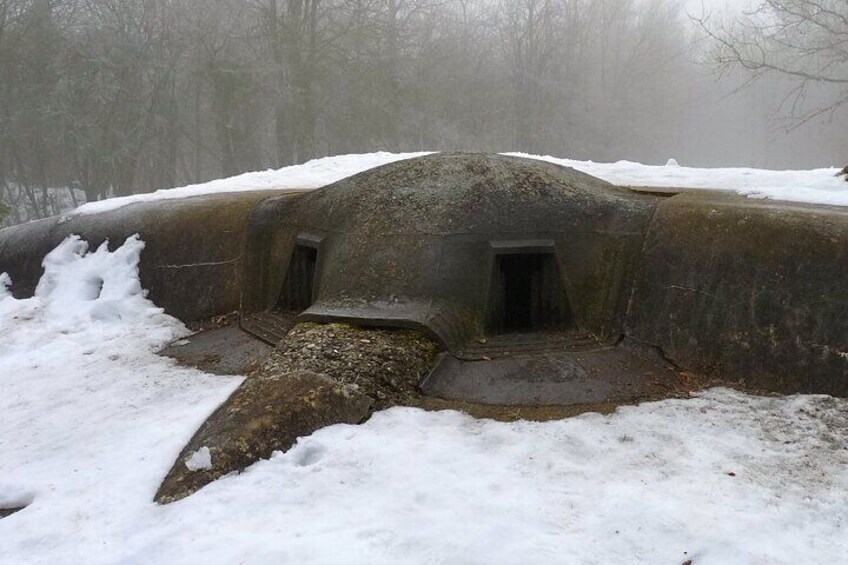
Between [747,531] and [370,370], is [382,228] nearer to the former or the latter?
[370,370]

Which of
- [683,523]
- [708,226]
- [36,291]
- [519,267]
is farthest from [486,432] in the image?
[36,291]

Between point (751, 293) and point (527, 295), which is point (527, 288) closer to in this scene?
point (527, 295)

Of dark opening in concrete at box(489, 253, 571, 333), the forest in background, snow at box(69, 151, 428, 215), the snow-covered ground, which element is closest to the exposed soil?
dark opening in concrete at box(489, 253, 571, 333)

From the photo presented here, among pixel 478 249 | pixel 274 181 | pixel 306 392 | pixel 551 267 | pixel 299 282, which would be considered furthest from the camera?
pixel 274 181

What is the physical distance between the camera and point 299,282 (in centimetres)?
616

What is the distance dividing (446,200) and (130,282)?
3.54 meters

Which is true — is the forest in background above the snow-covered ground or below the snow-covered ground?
above

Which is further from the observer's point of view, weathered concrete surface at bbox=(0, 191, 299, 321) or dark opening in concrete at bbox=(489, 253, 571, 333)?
weathered concrete surface at bbox=(0, 191, 299, 321)

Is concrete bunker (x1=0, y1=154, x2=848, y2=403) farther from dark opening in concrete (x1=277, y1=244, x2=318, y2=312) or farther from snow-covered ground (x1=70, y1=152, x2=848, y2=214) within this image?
snow-covered ground (x1=70, y1=152, x2=848, y2=214)

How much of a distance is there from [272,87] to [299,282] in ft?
53.3

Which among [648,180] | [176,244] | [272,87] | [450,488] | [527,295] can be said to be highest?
[272,87]

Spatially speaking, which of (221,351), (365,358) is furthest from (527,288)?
(221,351)

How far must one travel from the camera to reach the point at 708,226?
4867mm

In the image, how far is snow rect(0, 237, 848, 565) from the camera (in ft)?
8.77
